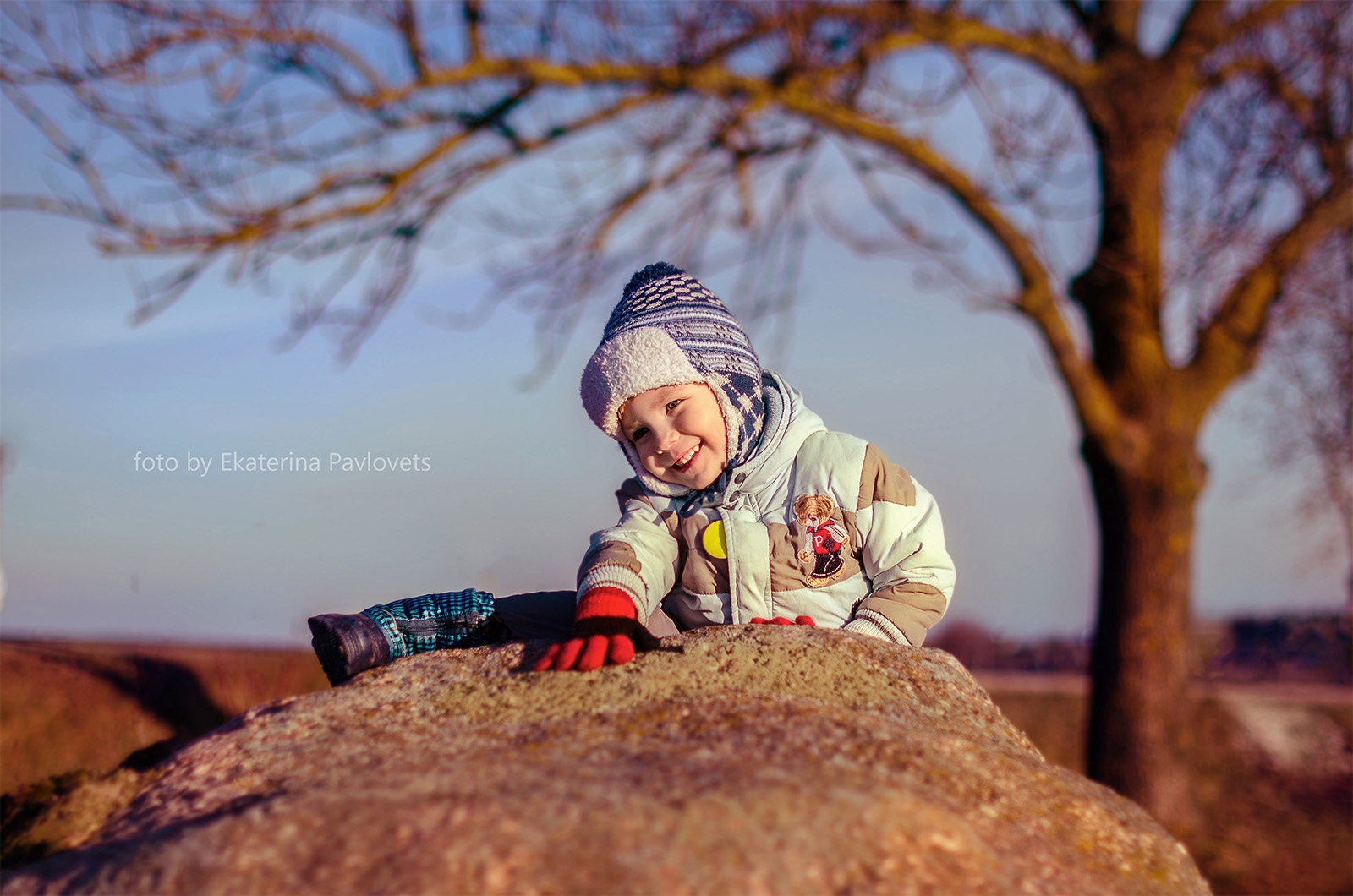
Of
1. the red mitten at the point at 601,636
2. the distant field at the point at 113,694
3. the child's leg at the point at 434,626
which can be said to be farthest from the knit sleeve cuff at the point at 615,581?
the distant field at the point at 113,694

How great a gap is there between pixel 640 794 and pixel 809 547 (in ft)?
4.37

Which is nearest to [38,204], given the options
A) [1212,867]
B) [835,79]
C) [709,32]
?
[709,32]

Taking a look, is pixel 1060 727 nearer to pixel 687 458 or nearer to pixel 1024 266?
pixel 1024 266

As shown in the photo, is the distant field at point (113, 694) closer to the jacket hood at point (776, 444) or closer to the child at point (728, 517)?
the child at point (728, 517)

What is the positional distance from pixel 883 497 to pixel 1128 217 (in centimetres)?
447

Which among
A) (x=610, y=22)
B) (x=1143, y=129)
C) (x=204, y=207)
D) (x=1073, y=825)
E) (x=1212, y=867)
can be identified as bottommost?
(x=1212, y=867)

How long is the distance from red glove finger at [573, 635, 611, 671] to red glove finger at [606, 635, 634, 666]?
0.01 meters

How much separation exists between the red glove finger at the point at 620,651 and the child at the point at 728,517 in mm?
370

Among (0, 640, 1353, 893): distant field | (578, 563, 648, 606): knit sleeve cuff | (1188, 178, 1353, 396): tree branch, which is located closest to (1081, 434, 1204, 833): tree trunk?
(0, 640, 1353, 893): distant field

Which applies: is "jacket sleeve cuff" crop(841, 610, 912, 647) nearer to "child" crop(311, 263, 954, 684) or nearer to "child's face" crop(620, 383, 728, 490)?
"child" crop(311, 263, 954, 684)

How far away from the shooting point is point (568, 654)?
233cm

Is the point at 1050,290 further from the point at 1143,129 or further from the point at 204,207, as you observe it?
the point at 204,207

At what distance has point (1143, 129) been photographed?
6.51 metres

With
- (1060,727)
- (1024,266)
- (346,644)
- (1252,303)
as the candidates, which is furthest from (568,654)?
(1060,727)
